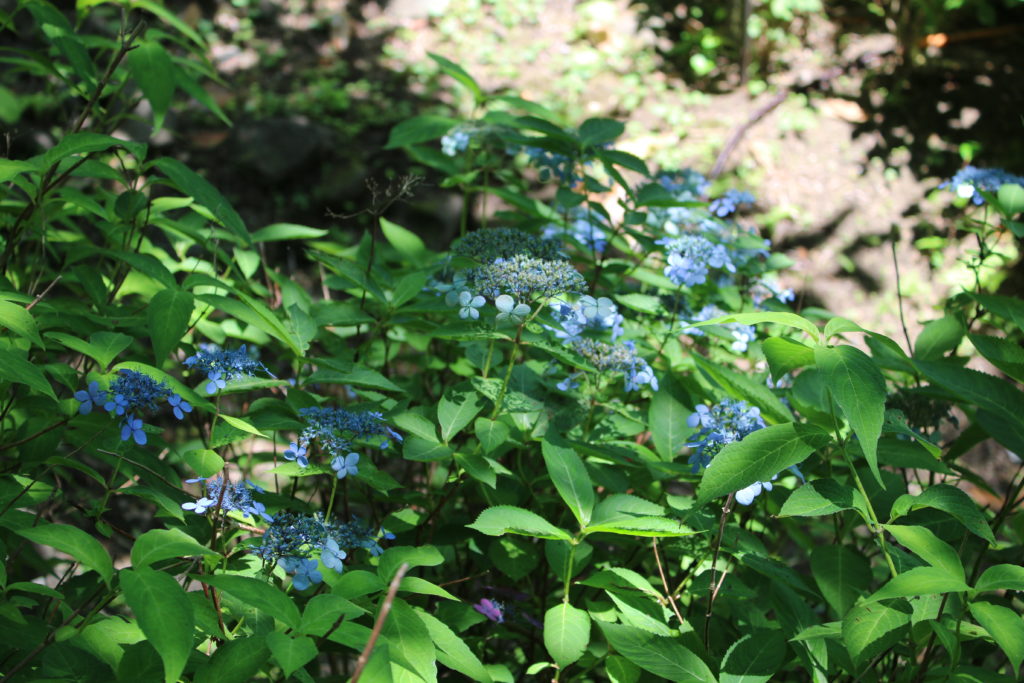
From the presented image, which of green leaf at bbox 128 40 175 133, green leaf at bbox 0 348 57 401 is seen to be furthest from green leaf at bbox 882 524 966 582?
green leaf at bbox 128 40 175 133

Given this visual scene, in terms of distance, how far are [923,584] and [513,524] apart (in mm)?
570

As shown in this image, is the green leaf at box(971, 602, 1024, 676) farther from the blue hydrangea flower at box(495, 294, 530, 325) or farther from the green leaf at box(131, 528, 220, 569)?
the green leaf at box(131, 528, 220, 569)

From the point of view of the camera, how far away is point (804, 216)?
503cm

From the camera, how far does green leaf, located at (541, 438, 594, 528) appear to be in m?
1.31

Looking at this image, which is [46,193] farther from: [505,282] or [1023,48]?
[1023,48]

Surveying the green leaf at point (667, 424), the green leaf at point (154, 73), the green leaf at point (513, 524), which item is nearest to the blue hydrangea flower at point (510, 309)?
the green leaf at point (513, 524)

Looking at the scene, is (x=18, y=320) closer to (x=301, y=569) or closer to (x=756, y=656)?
(x=301, y=569)

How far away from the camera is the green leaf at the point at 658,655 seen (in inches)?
48.3

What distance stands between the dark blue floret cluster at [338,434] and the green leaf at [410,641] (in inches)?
9.3

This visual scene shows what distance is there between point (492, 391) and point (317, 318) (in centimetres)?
44

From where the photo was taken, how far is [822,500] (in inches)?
49.0

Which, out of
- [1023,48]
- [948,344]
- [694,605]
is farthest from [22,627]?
[1023,48]

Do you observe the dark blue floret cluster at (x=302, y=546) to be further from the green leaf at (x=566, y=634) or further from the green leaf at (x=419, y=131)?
the green leaf at (x=419, y=131)

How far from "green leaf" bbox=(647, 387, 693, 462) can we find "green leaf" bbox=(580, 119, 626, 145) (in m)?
0.61
